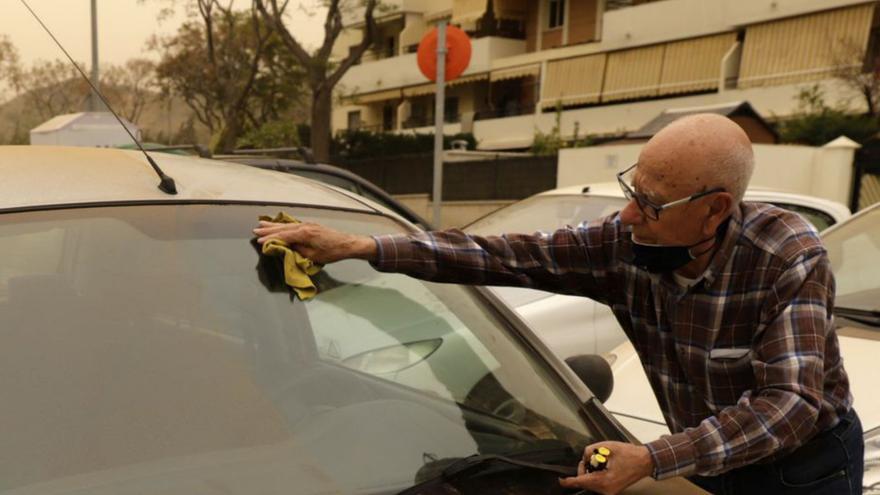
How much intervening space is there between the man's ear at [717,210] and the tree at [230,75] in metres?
25.0

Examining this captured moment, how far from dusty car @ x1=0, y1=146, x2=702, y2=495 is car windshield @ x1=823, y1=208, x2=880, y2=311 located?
7.16ft

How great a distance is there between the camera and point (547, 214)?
5629mm

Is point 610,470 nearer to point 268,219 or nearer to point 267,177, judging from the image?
point 268,219

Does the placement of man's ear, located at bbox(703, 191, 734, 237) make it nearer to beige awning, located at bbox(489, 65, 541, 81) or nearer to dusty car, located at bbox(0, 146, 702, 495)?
dusty car, located at bbox(0, 146, 702, 495)

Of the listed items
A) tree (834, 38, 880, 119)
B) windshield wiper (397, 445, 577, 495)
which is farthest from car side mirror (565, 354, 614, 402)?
tree (834, 38, 880, 119)

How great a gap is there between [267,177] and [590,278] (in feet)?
2.91

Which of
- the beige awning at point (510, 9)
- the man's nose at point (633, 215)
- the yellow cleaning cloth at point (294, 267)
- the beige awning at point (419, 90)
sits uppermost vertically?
the beige awning at point (510, 9)

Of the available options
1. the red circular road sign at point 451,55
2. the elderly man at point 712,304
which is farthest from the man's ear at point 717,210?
the red circular road sign at point 451,55

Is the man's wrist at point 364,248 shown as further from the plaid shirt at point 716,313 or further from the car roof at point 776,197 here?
the car roof at point 776,197

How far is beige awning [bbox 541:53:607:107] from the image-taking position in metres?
28.2

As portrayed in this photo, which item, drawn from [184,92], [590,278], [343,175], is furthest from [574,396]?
[184,92]

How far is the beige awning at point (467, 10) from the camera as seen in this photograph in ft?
107

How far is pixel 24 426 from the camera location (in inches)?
59.4

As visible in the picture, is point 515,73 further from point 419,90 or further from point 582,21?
point 419,90
